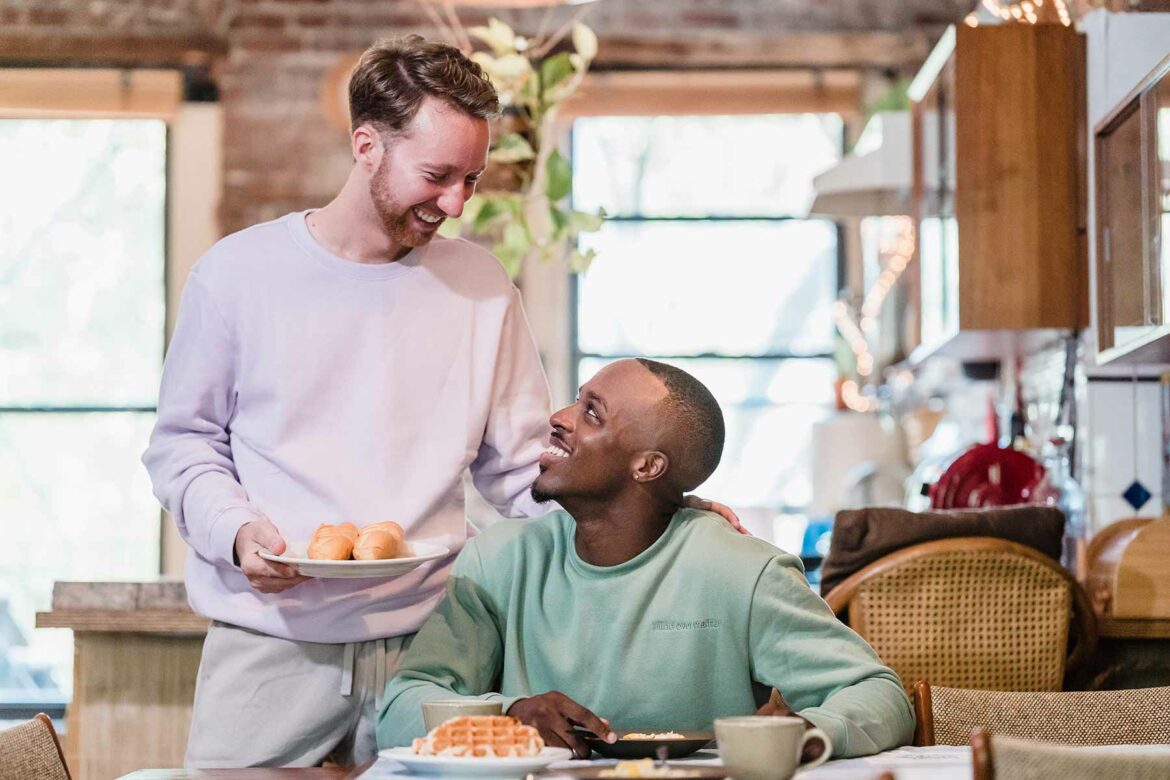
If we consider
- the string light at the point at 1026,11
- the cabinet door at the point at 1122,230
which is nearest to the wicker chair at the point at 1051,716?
the cabinet door at the point at 1122,230

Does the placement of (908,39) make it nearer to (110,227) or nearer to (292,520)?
(110,227)

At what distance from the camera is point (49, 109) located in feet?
19.0

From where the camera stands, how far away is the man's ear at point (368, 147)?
2.04 m

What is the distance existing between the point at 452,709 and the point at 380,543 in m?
0.31

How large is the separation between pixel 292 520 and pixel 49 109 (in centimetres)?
434

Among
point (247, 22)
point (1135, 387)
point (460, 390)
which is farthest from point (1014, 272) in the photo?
point (247, 22)

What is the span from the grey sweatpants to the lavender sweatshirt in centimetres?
3

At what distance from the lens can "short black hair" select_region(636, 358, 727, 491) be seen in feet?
6.24

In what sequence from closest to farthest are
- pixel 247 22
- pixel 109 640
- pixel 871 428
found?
pixel 109 640 → pixel 871 428 → pixel 247 22

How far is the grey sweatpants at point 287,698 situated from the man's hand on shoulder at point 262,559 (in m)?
0.16

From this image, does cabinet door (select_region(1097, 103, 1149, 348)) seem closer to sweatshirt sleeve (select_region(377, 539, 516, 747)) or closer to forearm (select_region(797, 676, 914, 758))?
forearm (select_region(797, 676, 914, 758))

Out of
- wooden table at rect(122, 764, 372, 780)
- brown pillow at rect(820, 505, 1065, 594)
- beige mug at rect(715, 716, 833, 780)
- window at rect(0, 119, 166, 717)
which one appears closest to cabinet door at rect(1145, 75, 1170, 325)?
brown pillow at rect(820, 505, 1065, 594)

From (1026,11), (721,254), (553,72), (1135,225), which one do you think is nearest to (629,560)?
(1135,225)

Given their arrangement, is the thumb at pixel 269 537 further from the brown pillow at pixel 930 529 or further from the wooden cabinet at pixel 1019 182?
the wooden cabinet at pixel 1019 182
